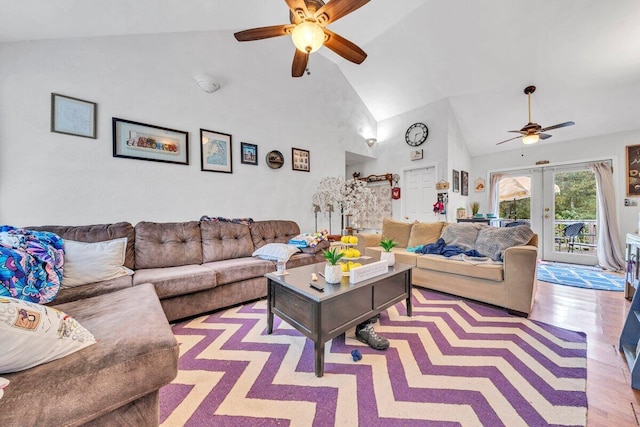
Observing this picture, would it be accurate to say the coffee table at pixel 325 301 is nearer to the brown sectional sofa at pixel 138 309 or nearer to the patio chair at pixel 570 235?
the brown sectional sofa at pixel 138 309

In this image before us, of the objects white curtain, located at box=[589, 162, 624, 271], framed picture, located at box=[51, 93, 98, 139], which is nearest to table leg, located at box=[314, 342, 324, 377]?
framed picture, located at box=[51, 93, 98, 139]

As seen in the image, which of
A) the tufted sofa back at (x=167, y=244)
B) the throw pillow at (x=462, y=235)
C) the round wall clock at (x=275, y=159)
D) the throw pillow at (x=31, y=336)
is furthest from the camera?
the round wall clock at (x=275, y=159)

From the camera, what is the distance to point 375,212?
217 inches

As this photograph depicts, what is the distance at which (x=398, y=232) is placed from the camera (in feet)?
11.8

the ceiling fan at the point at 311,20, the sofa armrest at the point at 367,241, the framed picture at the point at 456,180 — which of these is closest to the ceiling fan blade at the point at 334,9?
the ceiling fan at the point at 311,20

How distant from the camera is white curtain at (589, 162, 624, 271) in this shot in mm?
3977

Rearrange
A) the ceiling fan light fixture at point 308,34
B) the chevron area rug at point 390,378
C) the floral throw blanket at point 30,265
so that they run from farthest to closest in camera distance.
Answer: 1. the ceiling fan light fixture at point 308,34
2. the floral throw blanket at point 30,265
3. the chevron area rug at point 390,378

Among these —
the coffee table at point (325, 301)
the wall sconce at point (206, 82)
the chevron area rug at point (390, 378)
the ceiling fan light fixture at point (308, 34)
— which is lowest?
the chevron area rug at point (390, 378)

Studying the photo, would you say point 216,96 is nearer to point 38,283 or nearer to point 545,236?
point 38,283

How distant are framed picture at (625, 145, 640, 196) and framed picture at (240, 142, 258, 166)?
595 cm

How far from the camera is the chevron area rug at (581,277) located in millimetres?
3146

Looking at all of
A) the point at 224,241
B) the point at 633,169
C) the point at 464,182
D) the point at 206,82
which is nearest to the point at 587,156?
the point at 633,169

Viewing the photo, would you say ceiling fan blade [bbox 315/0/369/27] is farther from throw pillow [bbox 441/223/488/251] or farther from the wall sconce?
throw pillow [bbox 441/223/488/251]

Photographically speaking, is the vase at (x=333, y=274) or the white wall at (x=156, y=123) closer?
the vase at (x=333, y=274)
